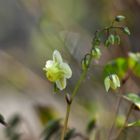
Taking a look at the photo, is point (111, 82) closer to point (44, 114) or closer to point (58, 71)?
point (58, 71)

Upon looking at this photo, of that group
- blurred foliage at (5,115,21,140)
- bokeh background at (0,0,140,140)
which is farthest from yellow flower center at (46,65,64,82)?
bokeh background at (0,0,140,140)

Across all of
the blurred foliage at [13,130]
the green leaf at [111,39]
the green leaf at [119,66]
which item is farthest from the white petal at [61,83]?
the blurred foliage at [13,130]

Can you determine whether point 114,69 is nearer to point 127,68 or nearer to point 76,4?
point 127,68

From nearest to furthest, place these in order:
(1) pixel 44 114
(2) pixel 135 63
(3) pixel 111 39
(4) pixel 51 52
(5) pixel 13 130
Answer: (3) pixel 111 39 → (2) pixel 135 63 → (5) pixel 13 130 → (1) pixel 44 114 → (4) pixel 51 52

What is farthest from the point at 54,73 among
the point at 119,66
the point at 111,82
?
the point at 119,66

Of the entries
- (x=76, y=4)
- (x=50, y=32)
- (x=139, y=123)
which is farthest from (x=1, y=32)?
(x=139, y=123)

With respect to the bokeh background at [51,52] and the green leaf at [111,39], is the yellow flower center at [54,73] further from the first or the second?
the bokeh background at [51,52]
